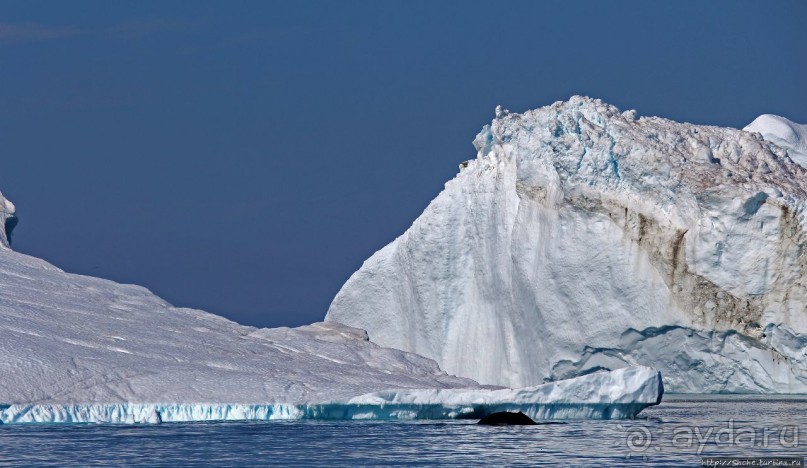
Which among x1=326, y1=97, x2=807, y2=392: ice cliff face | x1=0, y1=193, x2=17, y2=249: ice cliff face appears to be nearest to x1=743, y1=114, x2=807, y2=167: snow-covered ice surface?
x1=326, y1=97, x2=807, y2=392: ice cliff face

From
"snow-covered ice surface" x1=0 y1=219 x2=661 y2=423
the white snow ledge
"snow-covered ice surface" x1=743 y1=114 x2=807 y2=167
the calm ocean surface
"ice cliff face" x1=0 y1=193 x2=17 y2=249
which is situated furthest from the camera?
"snow-covered ice surface" x1=743 y1=114 x2=807 y2=167

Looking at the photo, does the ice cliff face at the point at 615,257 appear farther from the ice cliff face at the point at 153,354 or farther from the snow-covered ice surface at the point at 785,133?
the ice cliff face at the point at 153,354

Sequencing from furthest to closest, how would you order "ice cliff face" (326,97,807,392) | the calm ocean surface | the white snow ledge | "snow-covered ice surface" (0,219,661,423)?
"ice cliff face" (326,97,807,392)
the white snow ledge
"snow-covered ice surface" (0,219,661,423)
the calm ocean surface

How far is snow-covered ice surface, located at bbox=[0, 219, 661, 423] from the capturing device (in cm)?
2361

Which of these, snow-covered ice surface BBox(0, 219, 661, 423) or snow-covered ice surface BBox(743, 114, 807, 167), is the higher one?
snow-covered ice surface BBox(743, 114, 807, 167)

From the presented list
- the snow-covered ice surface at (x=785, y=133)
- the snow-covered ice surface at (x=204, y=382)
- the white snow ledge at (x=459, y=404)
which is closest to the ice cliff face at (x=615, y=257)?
the snow-covered ice surface at (x=785, y=133)

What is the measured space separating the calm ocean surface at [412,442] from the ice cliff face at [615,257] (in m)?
6.15

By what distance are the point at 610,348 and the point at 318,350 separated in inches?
293

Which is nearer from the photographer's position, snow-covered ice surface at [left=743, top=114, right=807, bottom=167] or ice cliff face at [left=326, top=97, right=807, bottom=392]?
ice cliff face at [left=326, top=97, right=807, bottom=392]

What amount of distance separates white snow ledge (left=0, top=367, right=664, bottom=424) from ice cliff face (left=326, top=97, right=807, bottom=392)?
7950 mm

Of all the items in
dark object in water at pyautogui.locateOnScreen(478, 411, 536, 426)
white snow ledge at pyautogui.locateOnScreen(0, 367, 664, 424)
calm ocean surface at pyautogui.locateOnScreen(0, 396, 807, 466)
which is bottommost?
calm ocean surface at pyautogui.locateOnScreen(0, 396, 807, 466)

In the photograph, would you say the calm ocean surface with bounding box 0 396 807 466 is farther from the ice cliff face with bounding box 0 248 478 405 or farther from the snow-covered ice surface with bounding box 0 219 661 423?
the ice cliff face with bounding box 0 248 478 405

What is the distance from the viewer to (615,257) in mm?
32969

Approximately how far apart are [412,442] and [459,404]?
Result: 11.5 ft
